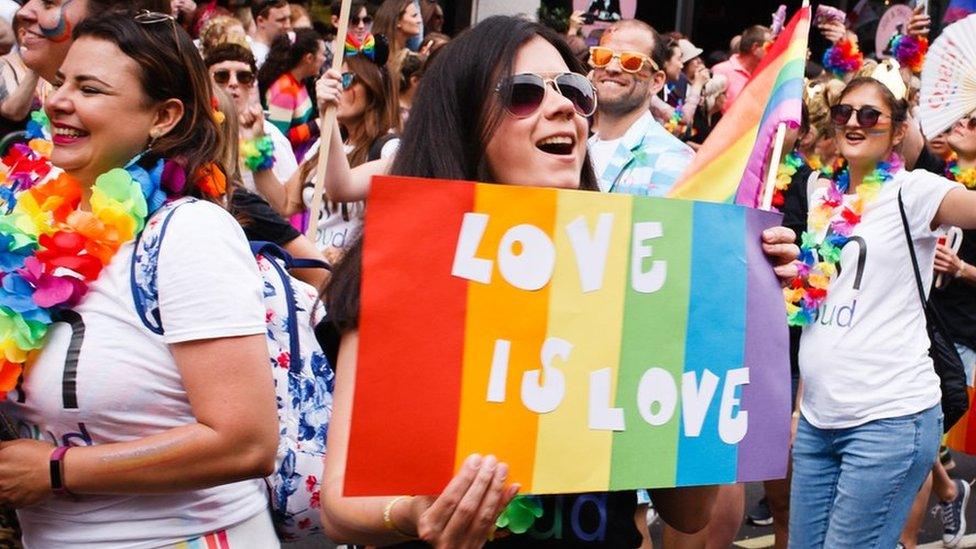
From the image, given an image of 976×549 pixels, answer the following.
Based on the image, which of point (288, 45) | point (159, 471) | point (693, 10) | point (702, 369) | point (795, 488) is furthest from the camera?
point (693, 10)

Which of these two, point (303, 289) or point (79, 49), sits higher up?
point (79, 49)

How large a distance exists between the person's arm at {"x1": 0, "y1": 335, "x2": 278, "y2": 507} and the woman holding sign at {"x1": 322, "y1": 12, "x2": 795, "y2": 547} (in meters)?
0.25

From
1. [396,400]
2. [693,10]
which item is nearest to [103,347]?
[396,400]

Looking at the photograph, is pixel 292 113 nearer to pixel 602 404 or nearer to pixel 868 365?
pixel 868 365

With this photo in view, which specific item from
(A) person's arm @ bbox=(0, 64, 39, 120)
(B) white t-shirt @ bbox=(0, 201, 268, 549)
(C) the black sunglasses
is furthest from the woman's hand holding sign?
(A) person's arm @ bbox=(0, 64, 39, 120)

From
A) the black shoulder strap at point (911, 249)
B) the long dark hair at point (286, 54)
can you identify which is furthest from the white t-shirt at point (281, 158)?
the black shoulder strap at point (911, 249)

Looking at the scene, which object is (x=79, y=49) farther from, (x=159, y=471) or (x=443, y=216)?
(x=443, y=216)

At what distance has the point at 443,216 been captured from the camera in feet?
5.85

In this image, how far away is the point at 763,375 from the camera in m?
2.04

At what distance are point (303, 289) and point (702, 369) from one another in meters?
1.24

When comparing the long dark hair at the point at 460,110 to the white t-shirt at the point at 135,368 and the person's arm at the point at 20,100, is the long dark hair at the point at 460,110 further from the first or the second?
the person's arm at the point at 20,100

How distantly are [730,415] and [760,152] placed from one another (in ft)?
2.15

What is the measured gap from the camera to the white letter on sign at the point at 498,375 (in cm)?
179

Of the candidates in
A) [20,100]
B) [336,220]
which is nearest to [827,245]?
[336,220]
